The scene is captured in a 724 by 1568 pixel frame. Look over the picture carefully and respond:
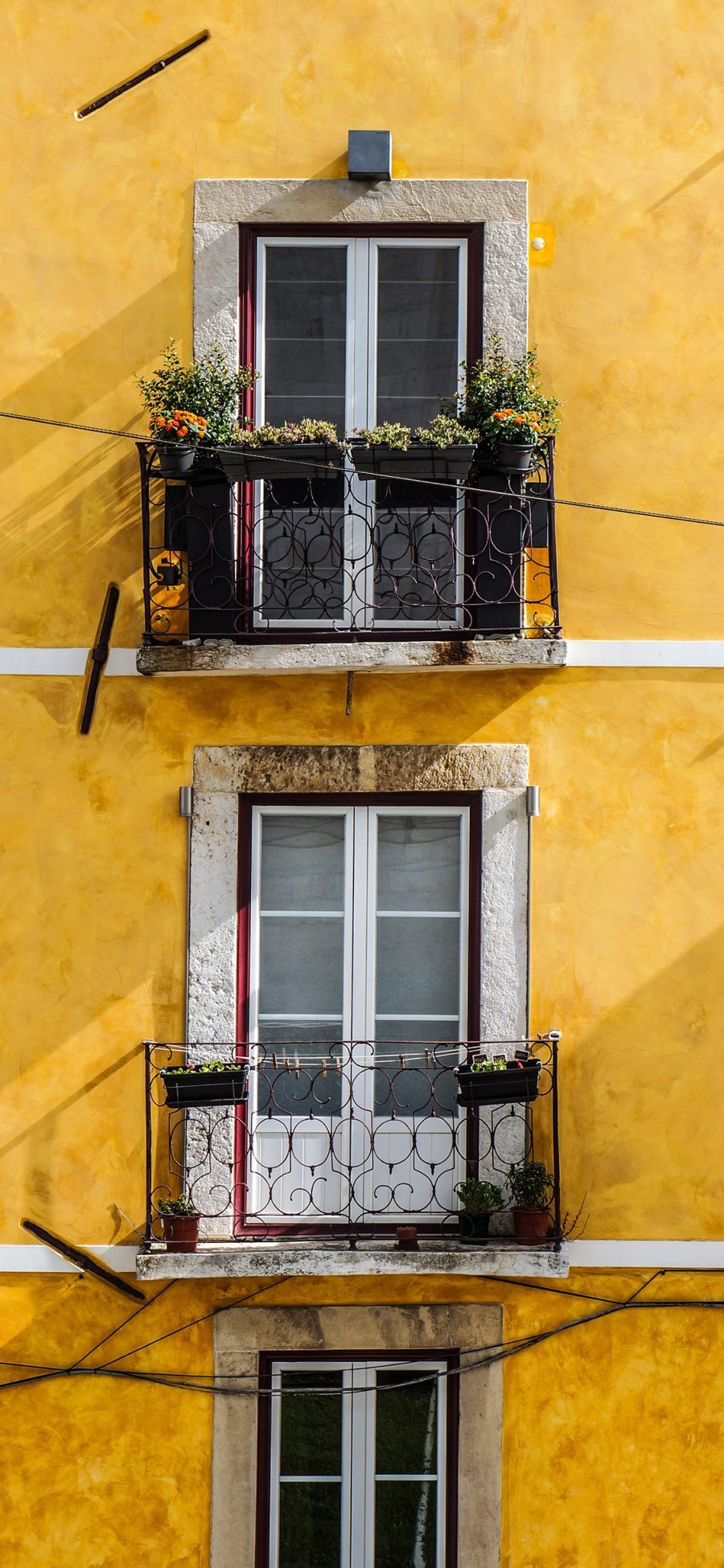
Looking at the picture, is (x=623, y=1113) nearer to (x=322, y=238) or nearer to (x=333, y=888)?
(x=333, y=888)

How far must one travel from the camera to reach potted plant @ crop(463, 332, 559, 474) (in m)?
6.75

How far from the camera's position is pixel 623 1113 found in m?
6.95

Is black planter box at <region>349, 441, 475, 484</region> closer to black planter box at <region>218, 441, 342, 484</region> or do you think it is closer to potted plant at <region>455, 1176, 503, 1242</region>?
black planter box at <region>218, 441, 342, 484</region>

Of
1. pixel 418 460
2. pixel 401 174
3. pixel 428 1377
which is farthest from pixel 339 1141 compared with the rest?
pixel 401 174

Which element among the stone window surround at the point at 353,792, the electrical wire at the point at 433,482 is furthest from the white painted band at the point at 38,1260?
the electrical wire at the point at 433,482

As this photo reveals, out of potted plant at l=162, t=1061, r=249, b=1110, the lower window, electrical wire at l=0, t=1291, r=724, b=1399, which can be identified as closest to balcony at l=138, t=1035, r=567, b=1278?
potted plant at l=162, t=1061, r=249, b=1110

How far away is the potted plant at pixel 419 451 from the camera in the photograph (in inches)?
261

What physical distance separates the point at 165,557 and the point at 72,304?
144cm

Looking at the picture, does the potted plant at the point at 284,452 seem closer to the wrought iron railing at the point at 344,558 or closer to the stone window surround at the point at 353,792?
the wrought iron railing at the point at 344,558

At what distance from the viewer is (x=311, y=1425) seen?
22.7 ft

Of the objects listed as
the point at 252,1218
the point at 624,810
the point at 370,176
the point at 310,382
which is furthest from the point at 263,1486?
the point at 370,176

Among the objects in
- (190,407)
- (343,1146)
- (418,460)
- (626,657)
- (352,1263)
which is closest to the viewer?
(352,1263)

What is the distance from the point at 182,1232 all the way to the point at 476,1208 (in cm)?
143

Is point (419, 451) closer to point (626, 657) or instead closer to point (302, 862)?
point (626, 657)
